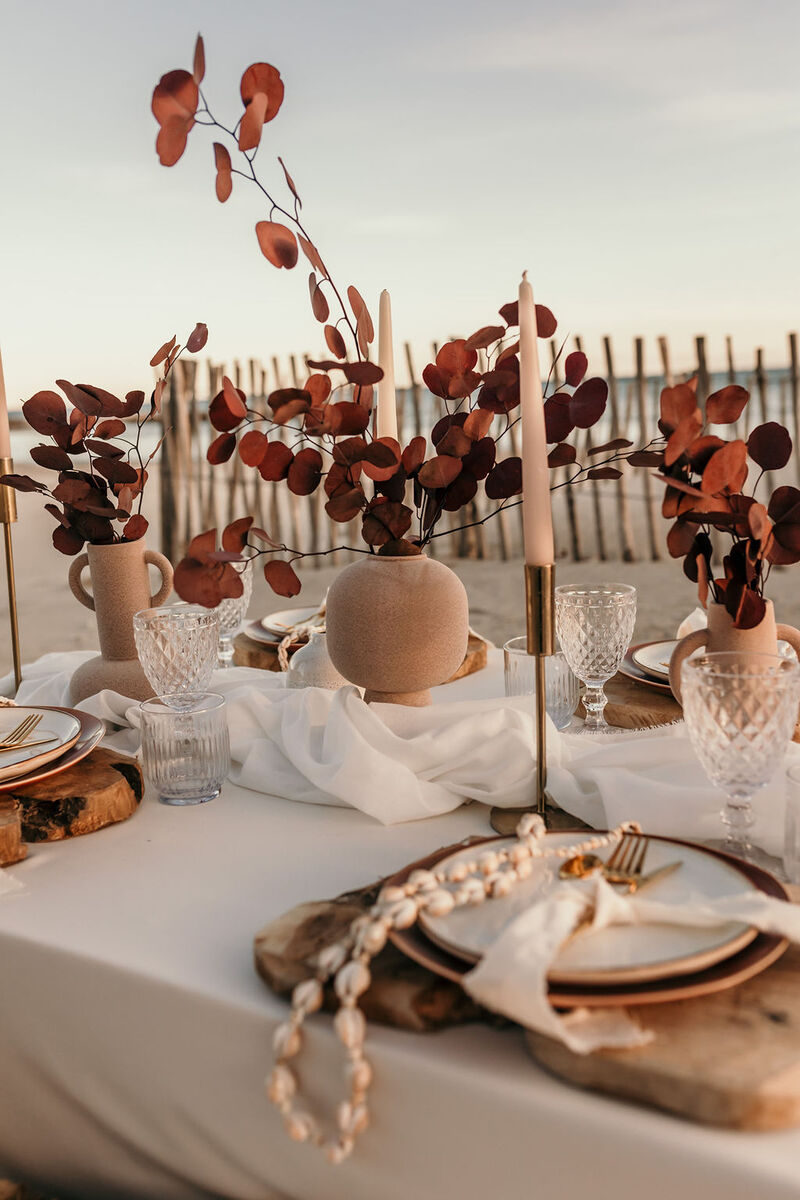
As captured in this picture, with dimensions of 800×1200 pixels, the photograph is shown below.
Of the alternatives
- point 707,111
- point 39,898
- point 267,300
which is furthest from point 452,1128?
point 267,300

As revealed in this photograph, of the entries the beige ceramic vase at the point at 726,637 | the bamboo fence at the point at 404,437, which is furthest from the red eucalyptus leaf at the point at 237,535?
the bamboo fence at the point at 404,437

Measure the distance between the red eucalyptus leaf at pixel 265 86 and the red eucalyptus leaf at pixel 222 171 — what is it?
0.06 m

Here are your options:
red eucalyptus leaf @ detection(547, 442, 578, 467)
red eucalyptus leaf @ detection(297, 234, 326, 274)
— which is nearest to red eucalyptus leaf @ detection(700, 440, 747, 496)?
red eucalyptus leaf @ detection(547, 442, 578, 467)

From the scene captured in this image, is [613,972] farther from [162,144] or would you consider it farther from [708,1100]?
[162,144]

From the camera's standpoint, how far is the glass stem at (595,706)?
1342mm

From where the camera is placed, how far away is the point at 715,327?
18547mm

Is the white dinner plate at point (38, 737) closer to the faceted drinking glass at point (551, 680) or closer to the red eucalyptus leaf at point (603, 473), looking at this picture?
the faceted drinking glass at point (551, 680)

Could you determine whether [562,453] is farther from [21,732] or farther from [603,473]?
[21,732]

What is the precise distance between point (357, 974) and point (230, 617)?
1.15 meters

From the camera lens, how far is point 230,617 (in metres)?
1.72

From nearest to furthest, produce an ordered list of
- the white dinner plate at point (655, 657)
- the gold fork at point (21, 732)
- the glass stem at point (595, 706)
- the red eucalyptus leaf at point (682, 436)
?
the red eucalyptus leaf at point (682, 436)
the gold fork at point (21, 732)
the glass stem at point (595, 706)
the white dinner plate at point (655, 657)

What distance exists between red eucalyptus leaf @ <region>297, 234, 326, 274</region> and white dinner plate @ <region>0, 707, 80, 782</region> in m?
0.63

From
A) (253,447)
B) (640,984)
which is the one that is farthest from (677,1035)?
(253,447)

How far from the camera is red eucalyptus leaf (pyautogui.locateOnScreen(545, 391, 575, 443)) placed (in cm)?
116
